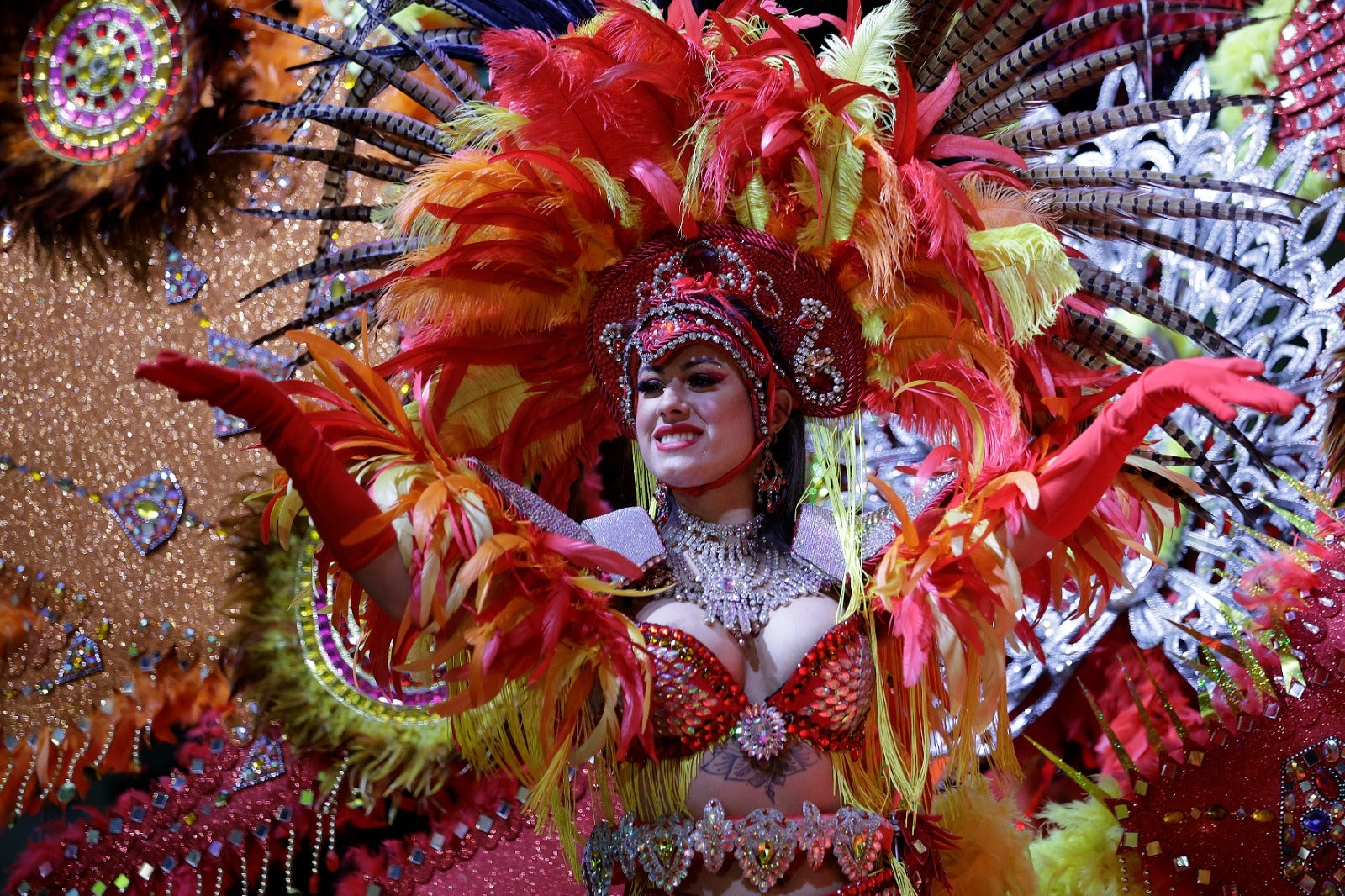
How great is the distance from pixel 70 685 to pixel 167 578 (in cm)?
30

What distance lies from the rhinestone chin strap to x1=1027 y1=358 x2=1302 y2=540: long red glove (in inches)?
14.3

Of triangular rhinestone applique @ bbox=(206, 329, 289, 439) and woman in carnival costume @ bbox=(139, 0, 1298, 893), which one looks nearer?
woman in carnival costume @ bbox=(139, 0, 1298, 893)

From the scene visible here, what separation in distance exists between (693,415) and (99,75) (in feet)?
6.42

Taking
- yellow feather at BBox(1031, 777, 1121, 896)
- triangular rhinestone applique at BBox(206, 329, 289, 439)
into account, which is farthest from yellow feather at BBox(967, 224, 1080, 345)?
triangular rhinestone applique at BBox(206, 329, 289, 439)

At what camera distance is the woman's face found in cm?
171

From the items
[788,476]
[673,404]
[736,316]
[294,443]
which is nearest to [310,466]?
[294,443]

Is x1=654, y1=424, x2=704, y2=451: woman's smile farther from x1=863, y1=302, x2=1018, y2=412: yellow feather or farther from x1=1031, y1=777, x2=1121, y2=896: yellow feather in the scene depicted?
x1=1031, y1=777, x2=1121, y2=896: yellow feather

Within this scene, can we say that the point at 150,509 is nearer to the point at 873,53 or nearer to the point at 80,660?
the point at 80,660

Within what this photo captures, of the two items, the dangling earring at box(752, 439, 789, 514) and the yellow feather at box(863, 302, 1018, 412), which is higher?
the yellow feather at box(863, 302, 1018, 412)

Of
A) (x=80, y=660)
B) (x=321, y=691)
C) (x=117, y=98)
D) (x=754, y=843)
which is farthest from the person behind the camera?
(x=117, y=98)

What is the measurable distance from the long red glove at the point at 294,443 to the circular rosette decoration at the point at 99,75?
6.04 ft

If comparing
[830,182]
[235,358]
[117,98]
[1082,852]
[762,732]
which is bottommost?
[1082,852]

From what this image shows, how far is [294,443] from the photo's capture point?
1.30m

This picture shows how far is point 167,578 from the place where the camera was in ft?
8.92
